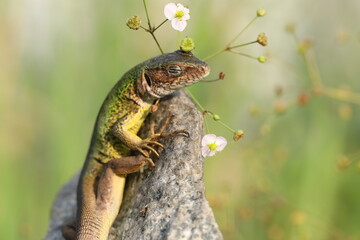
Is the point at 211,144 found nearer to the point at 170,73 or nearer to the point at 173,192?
the point at 173,192

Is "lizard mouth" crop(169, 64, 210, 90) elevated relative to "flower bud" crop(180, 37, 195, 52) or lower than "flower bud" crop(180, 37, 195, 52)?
lower

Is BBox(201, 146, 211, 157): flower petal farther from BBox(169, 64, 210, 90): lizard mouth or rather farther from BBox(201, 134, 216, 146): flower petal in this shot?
BBox(169, 64, 210, 90): lizard mouth

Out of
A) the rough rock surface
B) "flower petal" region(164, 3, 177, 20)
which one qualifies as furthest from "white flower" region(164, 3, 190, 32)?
the rough rock surface

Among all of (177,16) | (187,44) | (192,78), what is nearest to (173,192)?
(192,78)

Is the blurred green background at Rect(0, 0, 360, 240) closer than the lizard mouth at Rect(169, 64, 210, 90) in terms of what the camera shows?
No

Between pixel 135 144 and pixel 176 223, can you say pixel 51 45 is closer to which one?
pixel 135 144

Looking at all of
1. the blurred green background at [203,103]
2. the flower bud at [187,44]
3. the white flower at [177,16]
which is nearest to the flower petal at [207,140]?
the flower bud at [187,44]

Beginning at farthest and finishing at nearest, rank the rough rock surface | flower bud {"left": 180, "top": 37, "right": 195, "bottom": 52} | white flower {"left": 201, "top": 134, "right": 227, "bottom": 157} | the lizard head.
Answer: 1. the lizard head
2. flower bud {"left": 180, "top": 37, "right": 195, "bottom": 52}
3. white flower {"left": 201, "top": 134, "right": 227, "bottom": 157}
4. the rough rock surface

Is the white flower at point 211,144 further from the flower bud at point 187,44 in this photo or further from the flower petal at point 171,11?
the flower petal at point 171,11

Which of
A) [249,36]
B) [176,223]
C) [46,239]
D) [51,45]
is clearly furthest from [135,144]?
[249,36]
